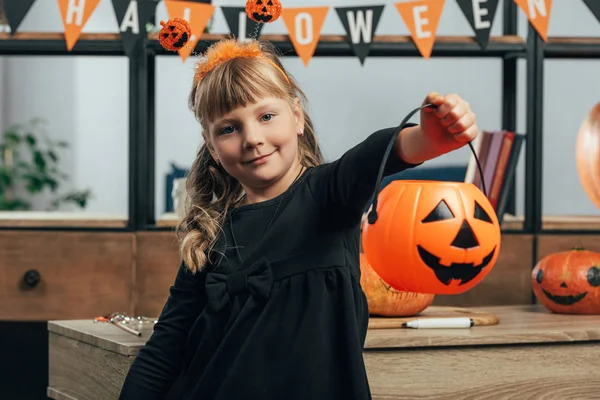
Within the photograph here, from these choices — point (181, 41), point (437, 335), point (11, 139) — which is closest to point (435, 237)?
point (437, 335)

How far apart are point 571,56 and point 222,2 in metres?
3.13

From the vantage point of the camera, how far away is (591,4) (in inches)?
78.3

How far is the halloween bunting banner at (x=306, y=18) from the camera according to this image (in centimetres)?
194

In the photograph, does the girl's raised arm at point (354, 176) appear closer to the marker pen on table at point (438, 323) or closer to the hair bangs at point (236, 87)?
the hair bangs at point (236, 87)

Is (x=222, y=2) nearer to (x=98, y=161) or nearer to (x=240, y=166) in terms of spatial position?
(x=98, y=161)

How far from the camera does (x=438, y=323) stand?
1.46m

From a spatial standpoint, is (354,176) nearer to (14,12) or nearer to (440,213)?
(440,213)

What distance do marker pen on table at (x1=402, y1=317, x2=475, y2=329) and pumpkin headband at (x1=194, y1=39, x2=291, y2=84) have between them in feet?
1.62

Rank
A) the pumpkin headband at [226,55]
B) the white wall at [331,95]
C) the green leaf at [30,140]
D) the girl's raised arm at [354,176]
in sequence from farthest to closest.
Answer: the green leaf at [30,140] < the white wall at [331,95] < the pumpkin headband at [226,55] < the girl's raised arm at [354,176]

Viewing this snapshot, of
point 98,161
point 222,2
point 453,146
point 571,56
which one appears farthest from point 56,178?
point 453,146

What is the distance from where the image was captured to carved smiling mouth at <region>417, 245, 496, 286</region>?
53.3 inches

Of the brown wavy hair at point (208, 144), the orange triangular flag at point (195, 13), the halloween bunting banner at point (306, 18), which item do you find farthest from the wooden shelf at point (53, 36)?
the brown wavy hair at point (208, 144)

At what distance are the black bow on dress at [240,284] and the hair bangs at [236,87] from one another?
0.20 m

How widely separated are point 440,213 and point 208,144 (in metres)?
0.38
